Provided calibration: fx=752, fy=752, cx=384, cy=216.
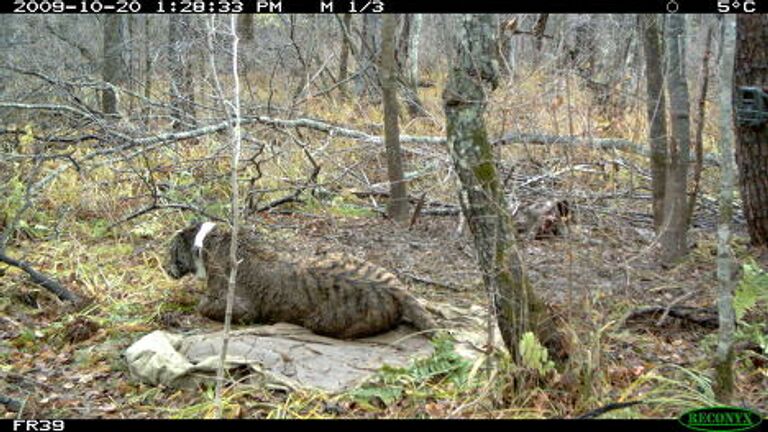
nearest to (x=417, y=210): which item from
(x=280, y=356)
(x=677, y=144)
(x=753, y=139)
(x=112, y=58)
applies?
(x=677, y=144)

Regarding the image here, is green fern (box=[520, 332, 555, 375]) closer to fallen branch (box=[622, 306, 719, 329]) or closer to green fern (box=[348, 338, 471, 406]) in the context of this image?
green fern (box=[348, 338, 471, 406])

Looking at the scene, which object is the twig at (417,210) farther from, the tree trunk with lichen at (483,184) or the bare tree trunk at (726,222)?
the bare tree trunk at (726,222)

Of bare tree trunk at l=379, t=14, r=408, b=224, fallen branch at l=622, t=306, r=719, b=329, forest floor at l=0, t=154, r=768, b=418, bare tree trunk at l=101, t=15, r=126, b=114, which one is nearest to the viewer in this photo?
forest floor at l=0, t=154, r=768, b=418

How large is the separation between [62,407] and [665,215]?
5433 millimetres

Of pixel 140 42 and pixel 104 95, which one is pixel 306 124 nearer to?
pixel 104 95

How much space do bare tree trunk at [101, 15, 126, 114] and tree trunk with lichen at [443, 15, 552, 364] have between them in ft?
26.6

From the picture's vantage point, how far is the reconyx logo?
3938 mm

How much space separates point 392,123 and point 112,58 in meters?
6.29

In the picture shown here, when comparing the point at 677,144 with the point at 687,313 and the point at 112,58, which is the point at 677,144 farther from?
the point at 112,58

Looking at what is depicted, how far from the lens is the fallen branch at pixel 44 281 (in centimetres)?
675

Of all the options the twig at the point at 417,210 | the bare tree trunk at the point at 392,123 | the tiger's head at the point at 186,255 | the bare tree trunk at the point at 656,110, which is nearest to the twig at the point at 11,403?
the tiger's head at the point at 186,255

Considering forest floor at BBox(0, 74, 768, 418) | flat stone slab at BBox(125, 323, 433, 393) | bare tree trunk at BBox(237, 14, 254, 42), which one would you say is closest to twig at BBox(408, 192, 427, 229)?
forest floor at BBox(0, 74, 768, 418)

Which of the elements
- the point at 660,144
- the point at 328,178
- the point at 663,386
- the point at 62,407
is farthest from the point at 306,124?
the point at 663,386

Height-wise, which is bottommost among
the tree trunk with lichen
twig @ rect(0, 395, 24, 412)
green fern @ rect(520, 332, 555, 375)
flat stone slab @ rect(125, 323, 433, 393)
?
twig @ rect(0, 395, 24, 412)
